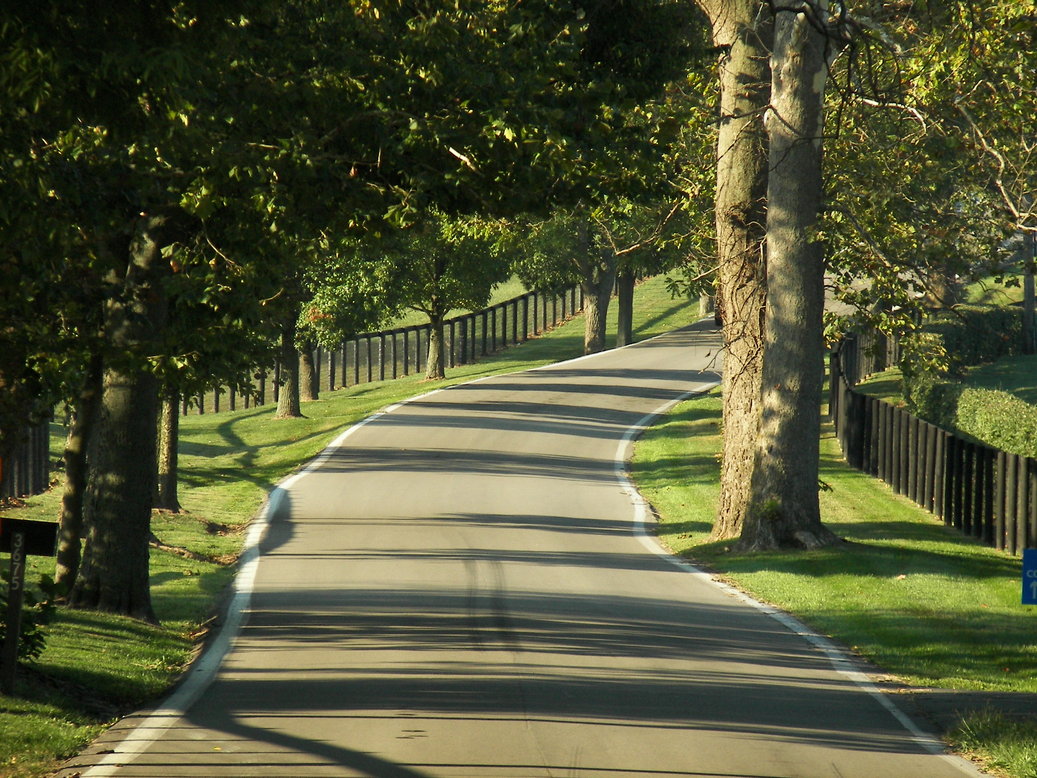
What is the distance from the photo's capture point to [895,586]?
14797 mm

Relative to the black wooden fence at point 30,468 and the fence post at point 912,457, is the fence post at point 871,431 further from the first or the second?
the black wooden fence at point 30,468

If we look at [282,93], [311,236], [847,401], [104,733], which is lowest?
[104,733]

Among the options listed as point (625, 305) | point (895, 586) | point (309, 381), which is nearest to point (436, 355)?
point (309, 381)

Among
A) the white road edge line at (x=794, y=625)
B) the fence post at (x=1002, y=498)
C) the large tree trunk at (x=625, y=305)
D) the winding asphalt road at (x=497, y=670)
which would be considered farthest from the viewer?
the large tree trunk at (x=625, y=305)

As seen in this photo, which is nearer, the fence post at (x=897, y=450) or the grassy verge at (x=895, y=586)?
the grassy verge at (x=895, y=586)

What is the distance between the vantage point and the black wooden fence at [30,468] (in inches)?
866

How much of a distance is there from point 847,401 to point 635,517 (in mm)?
8002

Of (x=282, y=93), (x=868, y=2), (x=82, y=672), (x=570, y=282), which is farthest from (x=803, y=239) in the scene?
(x=570, y=282)

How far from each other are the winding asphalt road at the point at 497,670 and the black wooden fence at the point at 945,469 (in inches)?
204

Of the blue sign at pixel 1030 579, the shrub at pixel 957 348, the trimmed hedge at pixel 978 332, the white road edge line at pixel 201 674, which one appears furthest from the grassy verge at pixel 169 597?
the trimmed hedge at pixel 978 332

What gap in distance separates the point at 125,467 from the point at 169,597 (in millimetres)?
2698

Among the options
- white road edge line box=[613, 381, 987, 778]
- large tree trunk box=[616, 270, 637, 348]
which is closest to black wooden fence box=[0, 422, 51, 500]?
white road edge line box=[613, 381, 987, 778]

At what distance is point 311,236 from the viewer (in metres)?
12.6

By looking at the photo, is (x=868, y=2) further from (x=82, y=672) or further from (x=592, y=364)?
(x=592, y=364)
